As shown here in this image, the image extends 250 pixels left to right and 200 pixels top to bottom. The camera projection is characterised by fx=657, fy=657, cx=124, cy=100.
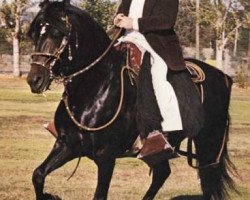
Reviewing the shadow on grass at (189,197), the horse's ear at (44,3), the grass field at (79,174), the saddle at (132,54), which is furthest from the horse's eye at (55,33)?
the shadow on grass at (189,197)

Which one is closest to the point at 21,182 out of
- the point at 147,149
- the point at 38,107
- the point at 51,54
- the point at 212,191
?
the point at 212,191

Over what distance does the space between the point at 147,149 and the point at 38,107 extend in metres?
18.2

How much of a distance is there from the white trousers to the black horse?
27cm

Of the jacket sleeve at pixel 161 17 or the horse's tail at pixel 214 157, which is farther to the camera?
the horse's tail at pixel 214 157

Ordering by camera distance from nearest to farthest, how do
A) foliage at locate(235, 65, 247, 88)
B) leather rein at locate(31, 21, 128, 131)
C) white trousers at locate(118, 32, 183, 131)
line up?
leather rein at locate(31, 21, 128, 131) < white trousers at locate(118, 32, 183, 131) < foliage at locate(235, 65, 247, 88)

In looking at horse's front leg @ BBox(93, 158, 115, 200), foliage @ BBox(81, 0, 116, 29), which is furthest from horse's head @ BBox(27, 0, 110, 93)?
foliage @ BBox(81, 0, 116, 29)

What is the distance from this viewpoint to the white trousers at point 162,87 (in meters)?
6.96

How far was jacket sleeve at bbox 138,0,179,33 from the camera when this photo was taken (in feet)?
A: 22.5

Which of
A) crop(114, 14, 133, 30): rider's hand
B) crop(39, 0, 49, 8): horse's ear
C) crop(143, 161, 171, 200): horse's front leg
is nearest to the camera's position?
crop(39, 0, 49, 8): horse's ear

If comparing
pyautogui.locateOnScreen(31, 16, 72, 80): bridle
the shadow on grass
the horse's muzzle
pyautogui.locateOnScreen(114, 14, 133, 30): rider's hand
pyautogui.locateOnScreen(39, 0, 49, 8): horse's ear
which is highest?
pyautogui.locateOnScreen(39, 0, 49, 8): horse's ear

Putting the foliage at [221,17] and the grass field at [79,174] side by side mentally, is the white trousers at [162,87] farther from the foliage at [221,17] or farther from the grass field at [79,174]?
the foliage at [221,17]

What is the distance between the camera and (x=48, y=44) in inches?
240

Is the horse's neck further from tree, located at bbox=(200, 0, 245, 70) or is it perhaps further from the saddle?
tree, located at bbox=(200, 0, 245, 70)

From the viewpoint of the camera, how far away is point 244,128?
20.1 metres
